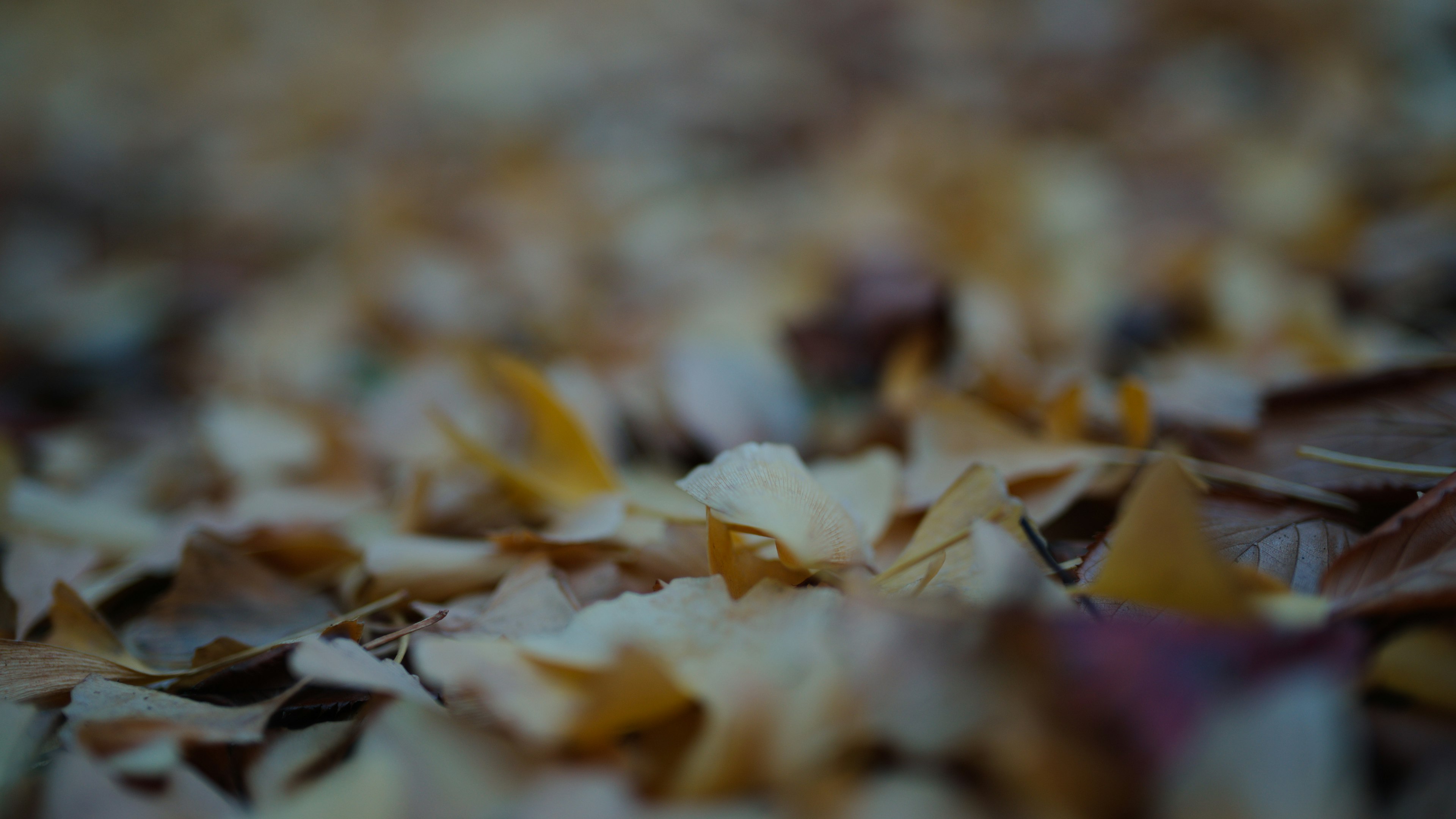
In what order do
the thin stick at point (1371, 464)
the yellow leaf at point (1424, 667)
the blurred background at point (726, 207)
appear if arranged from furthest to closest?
1. the blurred background at point (726, 207)
2. the thin stick at point (1371, 464)
3. the yellow leaf at point (1424, 667)

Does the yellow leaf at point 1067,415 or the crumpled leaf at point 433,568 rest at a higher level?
the yellow leaf at point 1067,415

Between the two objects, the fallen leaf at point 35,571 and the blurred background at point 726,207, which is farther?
the blurred background at point 726,207

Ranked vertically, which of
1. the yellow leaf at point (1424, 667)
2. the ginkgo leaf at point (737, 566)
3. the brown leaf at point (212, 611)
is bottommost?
the brown leaf at point (212, 611)

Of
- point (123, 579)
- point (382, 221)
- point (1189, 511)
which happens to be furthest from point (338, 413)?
point (1189, 511)

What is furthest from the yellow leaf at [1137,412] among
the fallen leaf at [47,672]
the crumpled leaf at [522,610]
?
the fallen leaf at [47,672]

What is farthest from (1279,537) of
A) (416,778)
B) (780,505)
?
(416,778)

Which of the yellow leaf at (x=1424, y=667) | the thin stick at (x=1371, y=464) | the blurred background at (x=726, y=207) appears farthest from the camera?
the blurred background at (x=726, y=207)

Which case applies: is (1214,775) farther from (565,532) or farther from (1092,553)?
(565,532)

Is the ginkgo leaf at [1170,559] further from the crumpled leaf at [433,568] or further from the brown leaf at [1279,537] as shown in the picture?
the crumpled leaf at [433,568]
